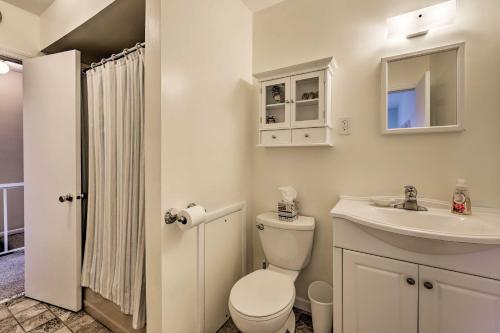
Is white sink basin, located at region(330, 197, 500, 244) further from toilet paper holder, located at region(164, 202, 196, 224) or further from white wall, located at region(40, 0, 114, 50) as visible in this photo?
white wall, located at region(40, 0, 114, 50)

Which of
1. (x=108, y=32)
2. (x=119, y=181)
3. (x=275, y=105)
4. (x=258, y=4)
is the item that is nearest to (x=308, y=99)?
(x=275, y=105)

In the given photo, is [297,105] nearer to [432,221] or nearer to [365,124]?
[365,124]

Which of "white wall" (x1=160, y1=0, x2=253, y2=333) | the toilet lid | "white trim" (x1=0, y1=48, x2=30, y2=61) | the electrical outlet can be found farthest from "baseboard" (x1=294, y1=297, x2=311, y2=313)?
"white trim" (x1=0, y1=48, x2=30, y2=61)

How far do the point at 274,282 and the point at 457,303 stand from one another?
2.91ft

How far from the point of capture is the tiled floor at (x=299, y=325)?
152cm

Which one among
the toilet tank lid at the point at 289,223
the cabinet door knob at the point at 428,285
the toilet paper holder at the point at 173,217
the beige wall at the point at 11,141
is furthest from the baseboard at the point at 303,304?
the beige wall at the point at 11,141

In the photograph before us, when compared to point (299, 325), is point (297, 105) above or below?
above

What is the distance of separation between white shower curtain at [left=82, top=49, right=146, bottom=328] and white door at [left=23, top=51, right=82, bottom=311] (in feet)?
0.66

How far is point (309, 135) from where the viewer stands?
5.12 feet

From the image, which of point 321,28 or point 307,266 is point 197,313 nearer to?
point 307,266

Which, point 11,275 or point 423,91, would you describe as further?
point 11,275

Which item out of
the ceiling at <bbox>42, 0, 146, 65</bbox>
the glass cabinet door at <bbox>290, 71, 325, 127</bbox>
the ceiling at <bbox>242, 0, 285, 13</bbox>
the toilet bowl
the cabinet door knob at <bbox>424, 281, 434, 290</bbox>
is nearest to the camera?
the cabinet door knob at <bbox>424, 281, 434, 290</bbox>

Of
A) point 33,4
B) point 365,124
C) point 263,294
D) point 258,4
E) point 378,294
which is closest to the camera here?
point 378,294

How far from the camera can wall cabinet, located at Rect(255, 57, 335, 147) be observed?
150 centimetres
